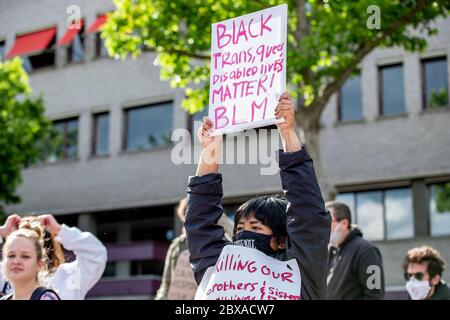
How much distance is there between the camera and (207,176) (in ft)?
11.8

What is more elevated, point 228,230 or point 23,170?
point 23,170

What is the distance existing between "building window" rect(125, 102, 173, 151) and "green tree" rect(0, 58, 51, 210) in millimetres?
2782

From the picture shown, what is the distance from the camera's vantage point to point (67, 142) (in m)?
24.3

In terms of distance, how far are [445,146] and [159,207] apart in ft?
24.9

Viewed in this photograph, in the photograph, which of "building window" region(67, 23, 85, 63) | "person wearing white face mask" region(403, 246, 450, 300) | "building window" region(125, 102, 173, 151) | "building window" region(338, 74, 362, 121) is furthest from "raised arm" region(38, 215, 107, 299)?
"building window" region(67, 23, 85, 63)

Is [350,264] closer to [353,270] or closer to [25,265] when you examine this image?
[353,270]

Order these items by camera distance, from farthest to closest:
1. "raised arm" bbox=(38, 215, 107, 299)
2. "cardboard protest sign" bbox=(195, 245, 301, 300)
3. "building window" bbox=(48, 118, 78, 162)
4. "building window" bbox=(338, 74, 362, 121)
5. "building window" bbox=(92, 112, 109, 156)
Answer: "building window" bbox=(48, 118, 78, 162) → "building window" bbox=(92, 112, 109, 156) → "building window" bbox=(338, 74, 362, 121) → "raised arm" bbox=(38, 215, 107, 299) → "cardboard protest sign" bbox=(195, 245, 301, 300)

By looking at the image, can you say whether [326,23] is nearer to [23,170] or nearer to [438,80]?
[438,80]

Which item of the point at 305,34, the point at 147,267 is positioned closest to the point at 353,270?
the point at 305,34

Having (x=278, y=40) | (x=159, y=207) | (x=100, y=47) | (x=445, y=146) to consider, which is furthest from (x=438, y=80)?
(x=278, y=40)

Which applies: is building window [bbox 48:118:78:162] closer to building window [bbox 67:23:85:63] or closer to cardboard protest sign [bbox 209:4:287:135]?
building window [bbox 67:23:85:63]

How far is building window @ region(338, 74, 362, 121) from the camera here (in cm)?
1973

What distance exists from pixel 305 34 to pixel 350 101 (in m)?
7.44

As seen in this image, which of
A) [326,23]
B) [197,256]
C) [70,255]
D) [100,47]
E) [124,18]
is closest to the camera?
[197,256]
